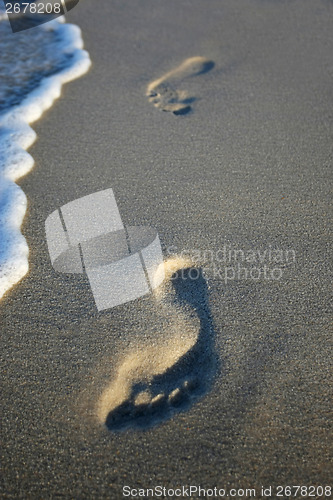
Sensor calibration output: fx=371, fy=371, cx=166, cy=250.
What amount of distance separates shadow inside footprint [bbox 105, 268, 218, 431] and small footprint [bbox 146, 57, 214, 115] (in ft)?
5.34

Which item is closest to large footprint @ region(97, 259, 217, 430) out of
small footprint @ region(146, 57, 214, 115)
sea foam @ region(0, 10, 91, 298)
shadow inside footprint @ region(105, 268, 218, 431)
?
shadow inside footprint @ region(105, 268, 218, 431)

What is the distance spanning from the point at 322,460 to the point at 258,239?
3.27 feet

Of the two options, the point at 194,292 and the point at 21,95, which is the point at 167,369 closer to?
the point at 194,292

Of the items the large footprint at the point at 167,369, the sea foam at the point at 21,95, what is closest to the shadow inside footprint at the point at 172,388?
the large footprint at the point at 167,369

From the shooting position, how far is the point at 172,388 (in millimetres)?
1465

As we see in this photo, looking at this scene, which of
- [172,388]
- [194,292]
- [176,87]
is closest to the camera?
[172,388]

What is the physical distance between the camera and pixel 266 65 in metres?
2.93

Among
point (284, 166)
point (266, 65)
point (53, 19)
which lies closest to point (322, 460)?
point (284, 166)

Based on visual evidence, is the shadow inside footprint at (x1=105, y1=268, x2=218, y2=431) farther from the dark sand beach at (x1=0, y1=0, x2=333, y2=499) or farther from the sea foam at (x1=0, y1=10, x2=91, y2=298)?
the sea foam at (x1=0, y1=10, x2=91, y2=298)

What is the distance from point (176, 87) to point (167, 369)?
6.97 feet

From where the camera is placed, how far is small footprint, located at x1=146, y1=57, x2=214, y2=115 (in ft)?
8.66

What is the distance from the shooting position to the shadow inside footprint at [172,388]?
4.60 ft

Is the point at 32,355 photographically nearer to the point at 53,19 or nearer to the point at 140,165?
the point at 140,165

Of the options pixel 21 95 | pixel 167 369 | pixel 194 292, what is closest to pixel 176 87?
pixel 21 95
